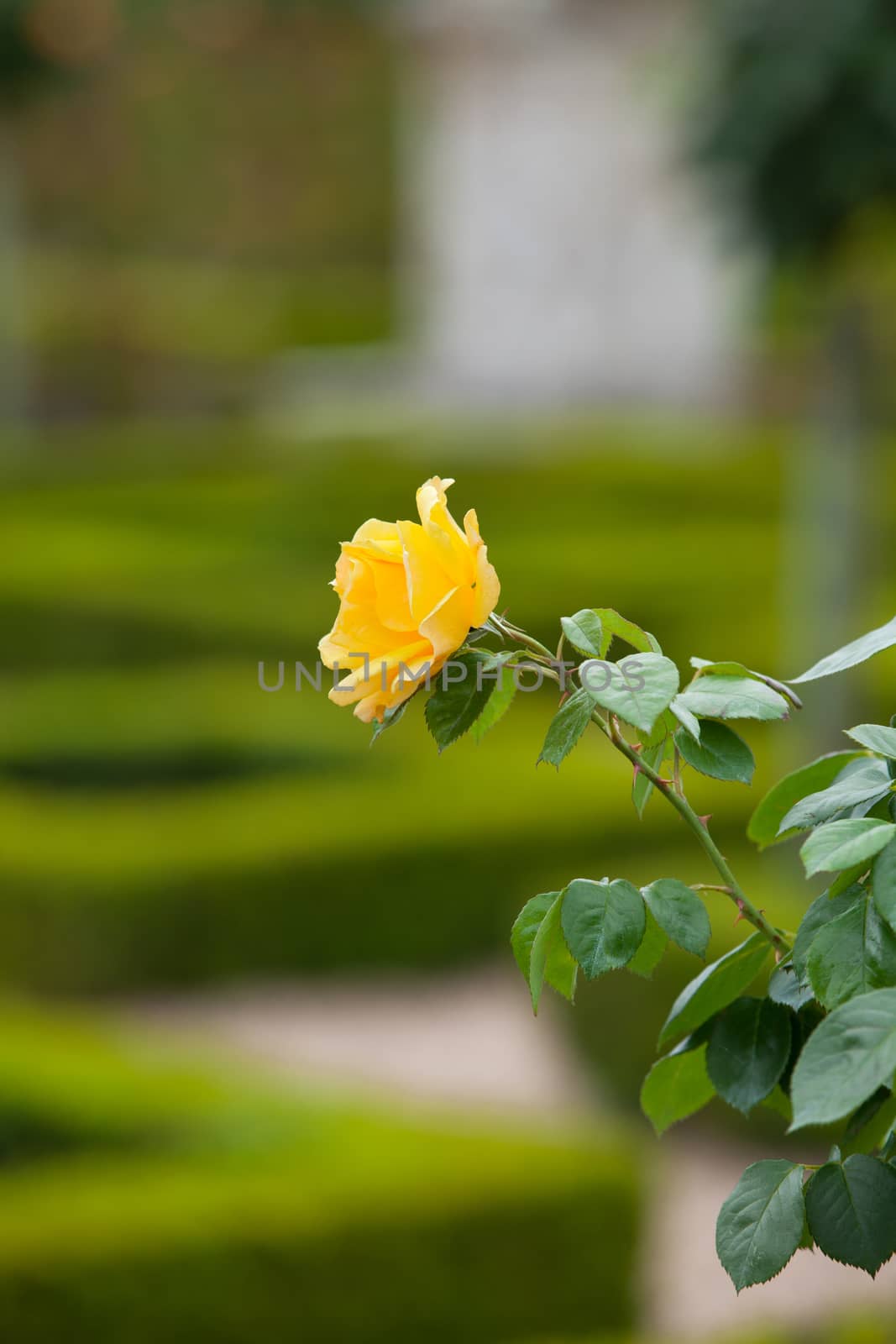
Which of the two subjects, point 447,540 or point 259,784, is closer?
point 447,540

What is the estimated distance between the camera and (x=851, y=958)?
73 cm

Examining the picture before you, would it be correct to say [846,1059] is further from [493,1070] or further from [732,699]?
[493,1070]

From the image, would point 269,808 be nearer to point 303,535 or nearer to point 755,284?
point 755,284

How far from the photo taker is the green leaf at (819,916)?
0.76m

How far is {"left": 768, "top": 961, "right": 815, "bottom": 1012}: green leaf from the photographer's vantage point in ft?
2.69

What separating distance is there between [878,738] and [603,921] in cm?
15

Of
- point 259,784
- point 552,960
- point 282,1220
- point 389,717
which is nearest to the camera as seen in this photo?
point 389,717

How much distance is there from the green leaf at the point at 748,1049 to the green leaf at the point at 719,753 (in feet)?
0.41

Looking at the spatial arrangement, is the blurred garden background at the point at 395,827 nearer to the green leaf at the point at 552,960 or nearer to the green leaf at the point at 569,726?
the green leaf at the point at 552,960

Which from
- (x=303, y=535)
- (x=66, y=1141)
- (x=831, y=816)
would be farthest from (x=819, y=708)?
(x=303, y=535)

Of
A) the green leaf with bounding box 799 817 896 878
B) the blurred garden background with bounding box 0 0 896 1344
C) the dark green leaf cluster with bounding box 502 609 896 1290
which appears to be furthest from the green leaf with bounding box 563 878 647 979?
the blurred garden background with bounding box 0 0 896 1344

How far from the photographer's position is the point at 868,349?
479 cm

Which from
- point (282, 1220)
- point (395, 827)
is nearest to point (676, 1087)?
point (282, 1220)

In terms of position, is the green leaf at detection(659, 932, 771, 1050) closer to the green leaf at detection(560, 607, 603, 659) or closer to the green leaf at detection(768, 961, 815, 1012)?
the green leaf at detection(768, 961, 815, 1012)
